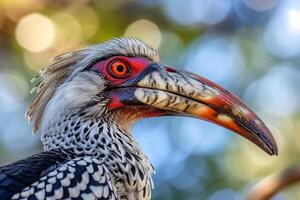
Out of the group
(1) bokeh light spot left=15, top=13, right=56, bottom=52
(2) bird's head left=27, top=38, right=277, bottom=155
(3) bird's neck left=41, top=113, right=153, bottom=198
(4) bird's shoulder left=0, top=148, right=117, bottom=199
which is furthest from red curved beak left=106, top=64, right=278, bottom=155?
(1) bokeh light spot left=15, top=13, right=56, bottom=52

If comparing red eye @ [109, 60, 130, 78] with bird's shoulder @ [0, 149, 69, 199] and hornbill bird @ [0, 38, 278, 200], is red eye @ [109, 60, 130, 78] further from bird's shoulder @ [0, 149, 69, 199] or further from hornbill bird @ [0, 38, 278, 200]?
bird's shoulder @ [0, 149, 69, 199]

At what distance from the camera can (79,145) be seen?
4.10m

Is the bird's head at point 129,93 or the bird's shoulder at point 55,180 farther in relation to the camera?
the bird's head at point 129,93

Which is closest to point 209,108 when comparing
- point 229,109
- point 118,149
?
point 229,109

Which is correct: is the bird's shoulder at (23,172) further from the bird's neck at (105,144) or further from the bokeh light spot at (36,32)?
the bokeh light spot at (36,32)

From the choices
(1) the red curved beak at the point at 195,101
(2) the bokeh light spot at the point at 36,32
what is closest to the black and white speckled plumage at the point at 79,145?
(1) the red curved beak at the point at 195,101

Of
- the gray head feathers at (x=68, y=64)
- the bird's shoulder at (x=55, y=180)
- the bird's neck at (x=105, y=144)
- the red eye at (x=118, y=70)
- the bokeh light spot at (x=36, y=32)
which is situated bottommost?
the bird's shoulder at (x=55, y=180)

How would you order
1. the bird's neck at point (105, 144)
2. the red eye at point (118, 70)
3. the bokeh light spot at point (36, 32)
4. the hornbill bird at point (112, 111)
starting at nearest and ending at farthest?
the hornbill bird at point (112, 111) → the bird's neck at point (105, 144) → the red eye at point (118, 70) → the bokeh light spot at point (36, 32)

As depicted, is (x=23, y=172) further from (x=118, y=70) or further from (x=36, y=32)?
(x=36, y=32)

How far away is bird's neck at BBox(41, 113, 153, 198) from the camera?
157 inches

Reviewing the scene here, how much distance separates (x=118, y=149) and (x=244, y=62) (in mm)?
5578

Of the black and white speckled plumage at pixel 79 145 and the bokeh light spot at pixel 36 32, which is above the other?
the bokeh light spot at pixel 36 32

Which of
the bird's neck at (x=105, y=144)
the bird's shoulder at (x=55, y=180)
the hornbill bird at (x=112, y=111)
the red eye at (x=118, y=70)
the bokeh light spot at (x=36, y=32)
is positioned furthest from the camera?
the bokeh light spot at (x=36, y=32)

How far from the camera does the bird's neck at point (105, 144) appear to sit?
4.00 m
